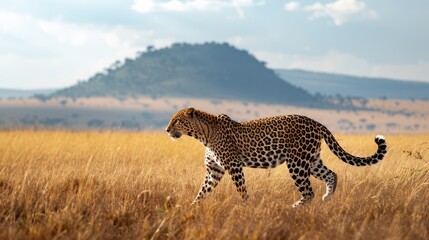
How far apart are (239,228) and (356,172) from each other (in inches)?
250

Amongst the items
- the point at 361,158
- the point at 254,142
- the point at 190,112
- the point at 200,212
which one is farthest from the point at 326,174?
the point at 200,212

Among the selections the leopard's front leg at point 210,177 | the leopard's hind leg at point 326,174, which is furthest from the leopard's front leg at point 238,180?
the leopard's hind leg at point 326,174

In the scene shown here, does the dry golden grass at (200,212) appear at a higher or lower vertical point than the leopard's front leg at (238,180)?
lower

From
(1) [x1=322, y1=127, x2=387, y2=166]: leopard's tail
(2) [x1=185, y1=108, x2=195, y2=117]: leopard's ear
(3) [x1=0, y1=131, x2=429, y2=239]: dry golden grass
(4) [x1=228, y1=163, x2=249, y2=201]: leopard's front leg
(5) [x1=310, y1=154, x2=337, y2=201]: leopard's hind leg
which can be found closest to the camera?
(3) [x1=0, y1=131, x2=429, y2=239]: dry golden grass

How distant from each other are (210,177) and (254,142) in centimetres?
76

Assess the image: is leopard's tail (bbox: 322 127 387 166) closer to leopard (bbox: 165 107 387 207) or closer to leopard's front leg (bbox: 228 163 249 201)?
leopard (bbox: 165 107 387 207)

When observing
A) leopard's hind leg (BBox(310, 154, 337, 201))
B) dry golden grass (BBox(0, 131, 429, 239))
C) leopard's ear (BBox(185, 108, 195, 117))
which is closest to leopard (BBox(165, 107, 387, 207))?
leopard's ear (BBox(185, 108, 195, 117))

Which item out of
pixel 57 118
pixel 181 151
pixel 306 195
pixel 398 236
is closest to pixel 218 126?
pixel 306 195

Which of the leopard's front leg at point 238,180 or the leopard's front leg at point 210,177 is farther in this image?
the leopard's front leg at point 210,177

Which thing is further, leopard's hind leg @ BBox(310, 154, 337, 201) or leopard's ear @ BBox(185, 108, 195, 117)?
leopard's hind leg @ BBox(310, 154, 337, 201)

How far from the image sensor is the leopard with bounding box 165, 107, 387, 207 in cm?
912

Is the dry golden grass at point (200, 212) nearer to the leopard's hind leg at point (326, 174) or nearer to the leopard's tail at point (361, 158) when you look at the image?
the leopard's hind leg at point (326, 174)

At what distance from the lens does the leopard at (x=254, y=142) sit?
9.12 metres

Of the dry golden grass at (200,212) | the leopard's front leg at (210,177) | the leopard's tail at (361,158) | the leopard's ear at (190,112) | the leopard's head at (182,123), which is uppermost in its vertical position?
the leopard's ear at (190,112)
